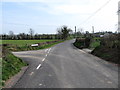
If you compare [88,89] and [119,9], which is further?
[119,9]

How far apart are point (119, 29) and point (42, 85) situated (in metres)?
10.6

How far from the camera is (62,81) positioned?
6312 millimetres

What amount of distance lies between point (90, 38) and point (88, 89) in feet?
75.7

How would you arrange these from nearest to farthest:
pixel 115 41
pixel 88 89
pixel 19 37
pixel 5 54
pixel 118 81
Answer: pixel 88 89 < pixel 118 81 < pixel 5 54 < pixel 115 41 < pixel 19 37

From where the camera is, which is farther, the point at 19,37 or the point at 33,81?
the point at 19,37

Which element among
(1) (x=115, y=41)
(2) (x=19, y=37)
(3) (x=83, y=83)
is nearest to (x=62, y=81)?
(3) (x=83, y=83)

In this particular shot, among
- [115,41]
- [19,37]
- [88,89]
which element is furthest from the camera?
[19,37]

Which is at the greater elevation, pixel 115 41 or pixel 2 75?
pixel 115 41

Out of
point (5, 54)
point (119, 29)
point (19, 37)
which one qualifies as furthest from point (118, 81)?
point (19, 37)

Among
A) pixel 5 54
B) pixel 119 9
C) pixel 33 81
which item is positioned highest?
Result: pixel 119 9

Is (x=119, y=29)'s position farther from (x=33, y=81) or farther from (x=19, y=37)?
(x=19, y=37)

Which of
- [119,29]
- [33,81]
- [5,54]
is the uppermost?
[119,29]

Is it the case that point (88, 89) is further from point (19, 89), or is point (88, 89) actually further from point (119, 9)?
point (119, 9)

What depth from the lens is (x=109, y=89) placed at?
5.23 m
